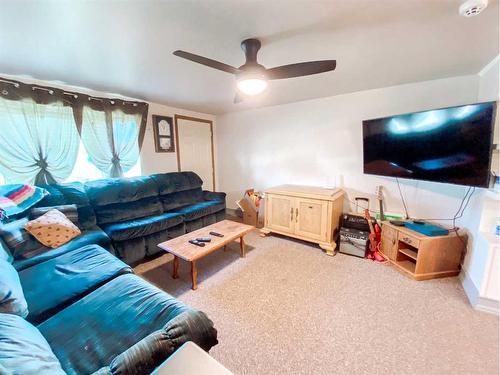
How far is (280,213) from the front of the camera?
10.6 ft

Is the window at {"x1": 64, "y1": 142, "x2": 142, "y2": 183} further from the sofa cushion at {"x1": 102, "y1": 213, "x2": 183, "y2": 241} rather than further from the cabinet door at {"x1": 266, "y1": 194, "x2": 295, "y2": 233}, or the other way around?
the cabinet door at {"x1": 266, "y1": 194, "x2": 295, "y2": 233}

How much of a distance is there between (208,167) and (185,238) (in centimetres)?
244

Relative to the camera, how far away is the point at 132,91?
286 cm

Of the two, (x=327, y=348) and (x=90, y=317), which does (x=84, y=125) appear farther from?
(x=327, y=348)

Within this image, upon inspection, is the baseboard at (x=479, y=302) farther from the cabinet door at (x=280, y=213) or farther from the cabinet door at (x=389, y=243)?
the cabinet door at (x=280, y=213)

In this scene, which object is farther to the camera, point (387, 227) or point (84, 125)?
point (84, 125)

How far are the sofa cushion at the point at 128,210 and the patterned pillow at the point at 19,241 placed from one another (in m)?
0.71

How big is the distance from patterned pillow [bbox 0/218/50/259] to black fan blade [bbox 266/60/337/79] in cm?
247

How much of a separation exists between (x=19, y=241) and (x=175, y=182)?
6.34 ft

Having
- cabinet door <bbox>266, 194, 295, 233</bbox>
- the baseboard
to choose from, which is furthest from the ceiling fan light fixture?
the baseboard

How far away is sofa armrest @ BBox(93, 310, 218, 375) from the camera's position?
2.83ft

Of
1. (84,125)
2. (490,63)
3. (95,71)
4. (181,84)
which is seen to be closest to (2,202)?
(84,125)

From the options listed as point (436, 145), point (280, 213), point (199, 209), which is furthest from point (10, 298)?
point (436, 145)

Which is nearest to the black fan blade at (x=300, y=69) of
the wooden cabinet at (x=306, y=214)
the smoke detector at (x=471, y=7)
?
the smoke detector at (x=471, y=7)
